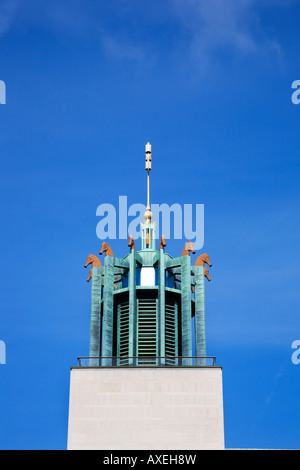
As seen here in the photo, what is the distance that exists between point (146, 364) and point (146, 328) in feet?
7.82

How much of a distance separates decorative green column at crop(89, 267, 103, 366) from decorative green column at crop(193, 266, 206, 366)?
4.96 meters

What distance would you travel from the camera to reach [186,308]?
58.3m

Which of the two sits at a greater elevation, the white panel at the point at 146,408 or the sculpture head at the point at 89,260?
the sculpture head at the point at 89,260

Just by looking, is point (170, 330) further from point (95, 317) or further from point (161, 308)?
point (95, 317)

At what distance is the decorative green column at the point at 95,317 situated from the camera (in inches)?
2254

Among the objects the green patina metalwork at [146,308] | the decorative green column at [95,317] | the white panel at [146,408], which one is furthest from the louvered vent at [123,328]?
the white panel at [146,408]

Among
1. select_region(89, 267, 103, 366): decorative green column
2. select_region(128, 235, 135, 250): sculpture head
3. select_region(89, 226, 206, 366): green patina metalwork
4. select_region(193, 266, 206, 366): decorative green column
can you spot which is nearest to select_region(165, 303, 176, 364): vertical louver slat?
select_region(89, 226, 206, 366): green patina metalwork

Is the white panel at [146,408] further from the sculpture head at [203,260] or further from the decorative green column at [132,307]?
the sculpture head at [203,260]

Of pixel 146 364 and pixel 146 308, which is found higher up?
pixel 146 308

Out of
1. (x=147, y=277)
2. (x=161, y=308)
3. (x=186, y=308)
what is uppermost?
(x=147, y=277)

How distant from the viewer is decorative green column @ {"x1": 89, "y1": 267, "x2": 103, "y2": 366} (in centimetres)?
5725

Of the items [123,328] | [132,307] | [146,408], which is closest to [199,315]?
[132,307]

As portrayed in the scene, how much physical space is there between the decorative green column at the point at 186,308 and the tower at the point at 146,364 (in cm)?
5
